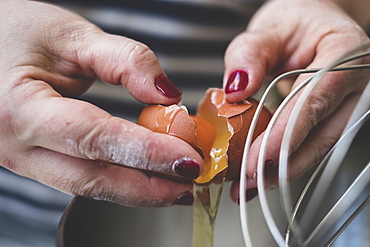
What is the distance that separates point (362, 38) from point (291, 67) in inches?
5.0

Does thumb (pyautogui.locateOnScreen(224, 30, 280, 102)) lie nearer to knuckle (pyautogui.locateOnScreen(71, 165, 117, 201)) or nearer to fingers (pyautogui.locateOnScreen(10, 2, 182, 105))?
fingers (pyautogui.locateOnScreen(10, 2, 182, 105))

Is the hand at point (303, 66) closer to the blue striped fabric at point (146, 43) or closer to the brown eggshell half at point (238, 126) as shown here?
the brown eggshell half at point (238, 126)

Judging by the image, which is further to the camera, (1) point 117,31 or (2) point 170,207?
(1) point 117,31

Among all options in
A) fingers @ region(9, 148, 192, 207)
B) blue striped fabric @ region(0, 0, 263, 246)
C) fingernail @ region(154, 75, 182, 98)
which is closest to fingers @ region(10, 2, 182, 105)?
fingernail @ region(154, 75, 182, 98)

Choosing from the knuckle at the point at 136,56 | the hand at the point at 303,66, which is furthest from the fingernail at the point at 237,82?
the knuckle at the point at 136,56

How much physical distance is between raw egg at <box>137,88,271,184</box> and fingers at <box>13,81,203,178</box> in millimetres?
40

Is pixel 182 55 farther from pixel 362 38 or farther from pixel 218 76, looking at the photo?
pixel 362 38

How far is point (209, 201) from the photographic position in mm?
553

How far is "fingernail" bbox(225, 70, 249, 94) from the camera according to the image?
582 mm

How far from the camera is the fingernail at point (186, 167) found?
1.56 feet

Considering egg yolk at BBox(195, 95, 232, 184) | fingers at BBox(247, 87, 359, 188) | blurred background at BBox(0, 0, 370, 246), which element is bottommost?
blurred background at BBox(0, 0, 370, 246)

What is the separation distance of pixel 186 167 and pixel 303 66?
1.14 feet

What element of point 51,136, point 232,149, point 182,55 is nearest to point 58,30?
point 51,136

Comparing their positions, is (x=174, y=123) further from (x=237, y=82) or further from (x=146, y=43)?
(x=146, y=43)
